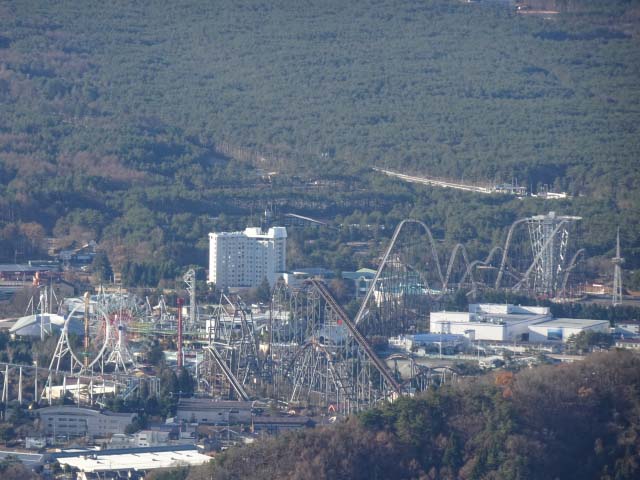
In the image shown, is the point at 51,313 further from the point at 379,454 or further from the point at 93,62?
the point at 93,62

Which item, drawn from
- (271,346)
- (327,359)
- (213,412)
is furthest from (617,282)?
(213,412)

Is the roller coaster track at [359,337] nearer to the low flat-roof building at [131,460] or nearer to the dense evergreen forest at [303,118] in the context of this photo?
the low flat-roof building at [131,460]

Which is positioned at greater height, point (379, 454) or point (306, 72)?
point (306, 72)

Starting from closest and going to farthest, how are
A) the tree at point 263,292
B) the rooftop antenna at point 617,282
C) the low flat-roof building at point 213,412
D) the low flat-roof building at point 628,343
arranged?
the low flat-roof building at point 213,412 < the low flat-roof building at point 628,343 < the tree at point 263,292 < the rooftop antenna at point 617,282

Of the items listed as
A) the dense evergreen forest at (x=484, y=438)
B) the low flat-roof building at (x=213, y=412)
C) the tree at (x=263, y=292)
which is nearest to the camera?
the dense evergreen forest at (x=484, y=438)

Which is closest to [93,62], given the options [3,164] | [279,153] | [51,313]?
[279,153]

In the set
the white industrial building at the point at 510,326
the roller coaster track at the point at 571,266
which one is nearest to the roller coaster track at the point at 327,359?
the white industrial building at the point at 510,326
